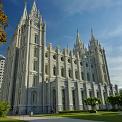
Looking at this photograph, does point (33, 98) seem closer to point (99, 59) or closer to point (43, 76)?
point (43, 76)

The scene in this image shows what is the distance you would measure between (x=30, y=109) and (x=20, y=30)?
31.9 metres

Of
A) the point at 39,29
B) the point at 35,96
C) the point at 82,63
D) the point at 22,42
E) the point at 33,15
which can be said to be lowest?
the point at 35,96

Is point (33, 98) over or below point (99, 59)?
A: below

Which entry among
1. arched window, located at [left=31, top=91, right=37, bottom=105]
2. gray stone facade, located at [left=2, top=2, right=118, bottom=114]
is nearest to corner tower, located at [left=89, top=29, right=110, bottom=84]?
gray stone facade, located at [left=2, top=2, right=118, bottom=114]

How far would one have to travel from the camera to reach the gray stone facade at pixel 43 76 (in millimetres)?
44750

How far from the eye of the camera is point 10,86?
171 feet

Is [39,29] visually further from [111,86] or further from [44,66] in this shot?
[111,86]

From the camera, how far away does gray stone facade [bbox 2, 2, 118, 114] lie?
44.8m

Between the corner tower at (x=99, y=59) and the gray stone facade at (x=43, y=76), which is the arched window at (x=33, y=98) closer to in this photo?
the gray stone facade at (x=43, y=76)

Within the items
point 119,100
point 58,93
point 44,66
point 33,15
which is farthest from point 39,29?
point 119,100

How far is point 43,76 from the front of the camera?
4997 centimetres

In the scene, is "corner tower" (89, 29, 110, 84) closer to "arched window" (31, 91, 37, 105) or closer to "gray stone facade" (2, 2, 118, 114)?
"gray stone facade" (2, 2, 118, 114)

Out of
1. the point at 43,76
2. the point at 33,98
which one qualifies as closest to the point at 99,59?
the point at 43,76

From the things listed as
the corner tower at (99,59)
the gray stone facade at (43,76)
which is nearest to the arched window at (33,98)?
the gray stone facade at (43,76)
